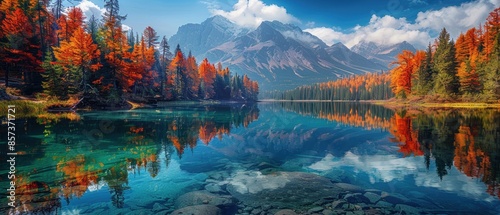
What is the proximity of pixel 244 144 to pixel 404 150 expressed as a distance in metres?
11.1

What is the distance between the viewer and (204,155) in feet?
49.5

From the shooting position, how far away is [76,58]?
3884 centimetres

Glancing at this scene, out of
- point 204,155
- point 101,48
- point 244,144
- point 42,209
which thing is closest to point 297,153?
point 244,144

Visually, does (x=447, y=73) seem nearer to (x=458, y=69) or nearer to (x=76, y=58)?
(x=458, y=69)

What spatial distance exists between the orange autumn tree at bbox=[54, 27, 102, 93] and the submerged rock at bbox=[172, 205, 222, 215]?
134 feet

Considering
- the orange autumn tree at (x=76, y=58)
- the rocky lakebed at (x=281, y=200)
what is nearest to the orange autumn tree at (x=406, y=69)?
the rocky lakebed at (x=281, y=200)

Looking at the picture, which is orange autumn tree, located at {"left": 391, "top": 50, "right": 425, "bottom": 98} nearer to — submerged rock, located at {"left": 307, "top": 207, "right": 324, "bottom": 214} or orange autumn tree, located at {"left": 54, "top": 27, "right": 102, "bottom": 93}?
orange autumn tree, located at {"left": 54, "top": 27, "right": 102, "bottom": 93}

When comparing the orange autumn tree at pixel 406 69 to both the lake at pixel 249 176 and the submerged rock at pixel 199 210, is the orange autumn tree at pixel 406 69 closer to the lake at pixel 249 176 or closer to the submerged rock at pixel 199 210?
the lake at pixel 249 176

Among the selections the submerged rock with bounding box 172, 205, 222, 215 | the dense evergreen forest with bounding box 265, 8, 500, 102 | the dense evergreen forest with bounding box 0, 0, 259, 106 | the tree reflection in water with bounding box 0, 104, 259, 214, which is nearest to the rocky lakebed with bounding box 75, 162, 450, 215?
the submerged rock with bounding box 172, 205, 222, 215

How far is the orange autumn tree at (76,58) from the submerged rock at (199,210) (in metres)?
40.8

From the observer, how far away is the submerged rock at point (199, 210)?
23.0 feet

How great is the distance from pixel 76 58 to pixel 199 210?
42786 millimetres

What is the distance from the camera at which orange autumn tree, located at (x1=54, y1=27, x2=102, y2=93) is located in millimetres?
38787

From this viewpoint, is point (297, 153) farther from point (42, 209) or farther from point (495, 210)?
point (42, 209)
